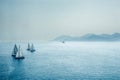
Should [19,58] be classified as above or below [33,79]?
above

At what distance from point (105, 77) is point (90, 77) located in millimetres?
3904

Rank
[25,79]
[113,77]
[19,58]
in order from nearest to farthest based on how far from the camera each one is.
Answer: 1. [25,79]
2. [113,77]
3. [19,58]

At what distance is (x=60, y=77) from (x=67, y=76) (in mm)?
2056

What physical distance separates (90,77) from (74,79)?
15.8 ft

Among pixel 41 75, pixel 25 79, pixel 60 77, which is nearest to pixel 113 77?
pixel 60 77

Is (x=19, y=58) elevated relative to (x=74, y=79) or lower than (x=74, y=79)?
elevated

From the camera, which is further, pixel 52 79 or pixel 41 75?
pixel 41 75

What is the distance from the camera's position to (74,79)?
43.3 m

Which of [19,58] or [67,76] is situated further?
[19,58]

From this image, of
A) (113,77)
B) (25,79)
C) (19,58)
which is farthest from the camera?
(19,58)

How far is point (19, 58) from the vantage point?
79188mm

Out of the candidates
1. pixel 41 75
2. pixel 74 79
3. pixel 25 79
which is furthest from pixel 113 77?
pixel 25 79

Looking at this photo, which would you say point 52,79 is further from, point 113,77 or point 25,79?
point 113,77

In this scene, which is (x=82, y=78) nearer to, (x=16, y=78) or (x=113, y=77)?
(x=113, y=77)
